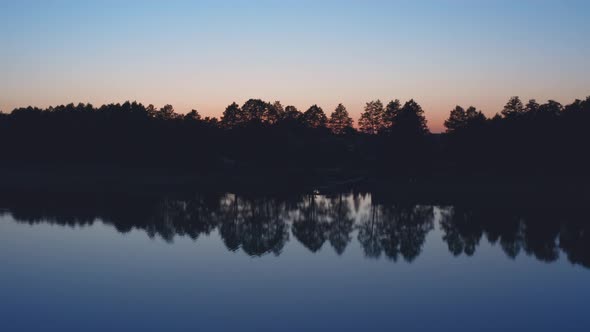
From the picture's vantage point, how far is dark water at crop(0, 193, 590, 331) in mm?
21812

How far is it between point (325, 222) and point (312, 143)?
64.1 m

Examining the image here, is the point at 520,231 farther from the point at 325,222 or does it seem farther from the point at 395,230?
the point at 325,222

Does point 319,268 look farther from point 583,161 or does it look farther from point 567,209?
point 583,161

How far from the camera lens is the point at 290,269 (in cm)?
3072

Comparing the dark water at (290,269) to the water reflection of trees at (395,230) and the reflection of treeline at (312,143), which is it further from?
the reflection of treeline at (312,143)

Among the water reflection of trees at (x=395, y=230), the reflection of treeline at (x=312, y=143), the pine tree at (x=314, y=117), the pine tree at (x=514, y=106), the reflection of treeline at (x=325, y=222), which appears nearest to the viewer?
the water reflection of trees at (x=395, y=230)

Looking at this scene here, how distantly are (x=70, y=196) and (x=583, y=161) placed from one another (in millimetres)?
73270

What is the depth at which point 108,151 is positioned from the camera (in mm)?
101688

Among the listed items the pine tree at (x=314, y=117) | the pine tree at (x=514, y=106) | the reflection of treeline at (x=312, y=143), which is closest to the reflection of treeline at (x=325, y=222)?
the reflection of treeline at (x=312, y=143)

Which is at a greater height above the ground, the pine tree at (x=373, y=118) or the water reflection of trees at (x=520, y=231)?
the pine tree at (x=373, y=118)

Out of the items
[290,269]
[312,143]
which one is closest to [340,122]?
[312,143]

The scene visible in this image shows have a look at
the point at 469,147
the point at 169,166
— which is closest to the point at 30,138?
the point at 169,166

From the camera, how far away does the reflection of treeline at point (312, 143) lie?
259ft

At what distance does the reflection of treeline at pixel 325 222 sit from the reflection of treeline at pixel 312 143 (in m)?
23.2
